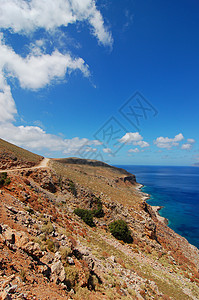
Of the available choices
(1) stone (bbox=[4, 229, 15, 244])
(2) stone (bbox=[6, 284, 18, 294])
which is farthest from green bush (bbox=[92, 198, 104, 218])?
(2) stone (bbox=[6, 284, 18, 294])

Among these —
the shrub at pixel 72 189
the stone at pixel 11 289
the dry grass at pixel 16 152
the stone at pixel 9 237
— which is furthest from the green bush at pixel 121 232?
the dry grass at pixel 16 152

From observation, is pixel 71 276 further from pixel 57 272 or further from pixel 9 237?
pixel 9 237

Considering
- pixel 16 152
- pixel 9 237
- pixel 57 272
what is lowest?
pixel 57 272

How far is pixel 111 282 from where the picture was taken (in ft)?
31.1

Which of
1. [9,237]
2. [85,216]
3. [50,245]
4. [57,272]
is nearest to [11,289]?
[9,237]

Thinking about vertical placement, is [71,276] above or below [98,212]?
above

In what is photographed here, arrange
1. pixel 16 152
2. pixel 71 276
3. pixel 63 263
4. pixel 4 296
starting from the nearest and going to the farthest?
pixel 4 296 < pixel 71 276 < pixel 63 263 < pixel 16 152

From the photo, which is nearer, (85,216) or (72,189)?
(85,216)

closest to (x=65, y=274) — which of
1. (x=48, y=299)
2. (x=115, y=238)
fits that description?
(x=48, y=299)

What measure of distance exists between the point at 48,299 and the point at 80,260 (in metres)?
4.81

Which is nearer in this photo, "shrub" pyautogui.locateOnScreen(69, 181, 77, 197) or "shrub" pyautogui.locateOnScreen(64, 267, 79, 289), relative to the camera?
"shrub" pyautogui.locateOnScreen(64, 267, 79, 289)

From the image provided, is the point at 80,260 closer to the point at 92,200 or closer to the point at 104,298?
the point at 104,298

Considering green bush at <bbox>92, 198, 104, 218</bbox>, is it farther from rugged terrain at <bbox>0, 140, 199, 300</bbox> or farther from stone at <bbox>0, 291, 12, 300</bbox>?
stone at <bbox>0, 291, 12, 300</bbox>

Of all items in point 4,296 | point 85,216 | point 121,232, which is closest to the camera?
point 4,296
